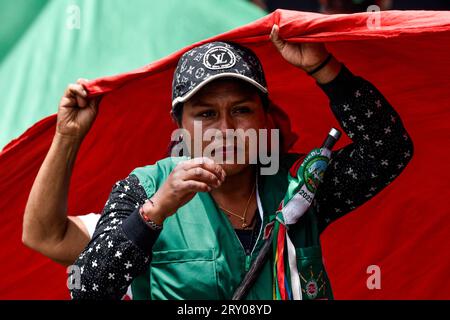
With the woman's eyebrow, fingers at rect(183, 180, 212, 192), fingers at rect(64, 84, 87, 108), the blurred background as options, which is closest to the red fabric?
fingers at rect(64, 84, 87, 108)

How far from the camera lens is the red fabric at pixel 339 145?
190cm

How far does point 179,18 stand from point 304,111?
1.30 meters

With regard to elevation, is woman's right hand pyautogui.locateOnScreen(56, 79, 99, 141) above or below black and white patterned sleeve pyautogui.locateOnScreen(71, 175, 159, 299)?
above

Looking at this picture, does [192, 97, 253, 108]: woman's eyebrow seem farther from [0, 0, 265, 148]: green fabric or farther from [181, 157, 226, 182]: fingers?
[0, 0, 265, 148]: green fabric

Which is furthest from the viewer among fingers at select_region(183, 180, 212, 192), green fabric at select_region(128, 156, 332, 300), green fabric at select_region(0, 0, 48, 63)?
green fabric at select_region(0, 0, 48, 63)

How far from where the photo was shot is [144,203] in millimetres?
1826

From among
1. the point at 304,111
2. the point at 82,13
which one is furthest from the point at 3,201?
the point at 82,13

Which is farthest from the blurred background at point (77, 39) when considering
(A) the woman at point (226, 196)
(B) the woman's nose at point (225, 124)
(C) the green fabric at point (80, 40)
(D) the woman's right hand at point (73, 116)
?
(B) the woman's nose at point (225, 124)

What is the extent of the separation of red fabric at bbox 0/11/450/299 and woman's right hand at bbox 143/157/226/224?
338 mm

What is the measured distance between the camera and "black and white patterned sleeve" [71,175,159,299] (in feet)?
5.70

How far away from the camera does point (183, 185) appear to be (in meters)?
1.71

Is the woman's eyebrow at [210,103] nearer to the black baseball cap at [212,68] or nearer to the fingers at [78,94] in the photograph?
the black baseball cap at [212,68]

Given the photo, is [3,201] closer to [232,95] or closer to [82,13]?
[232,95]

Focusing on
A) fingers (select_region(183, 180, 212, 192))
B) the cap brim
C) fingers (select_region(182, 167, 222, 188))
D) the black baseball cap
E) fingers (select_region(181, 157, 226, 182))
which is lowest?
fingers (select_region(183, 180, 212, 192))
